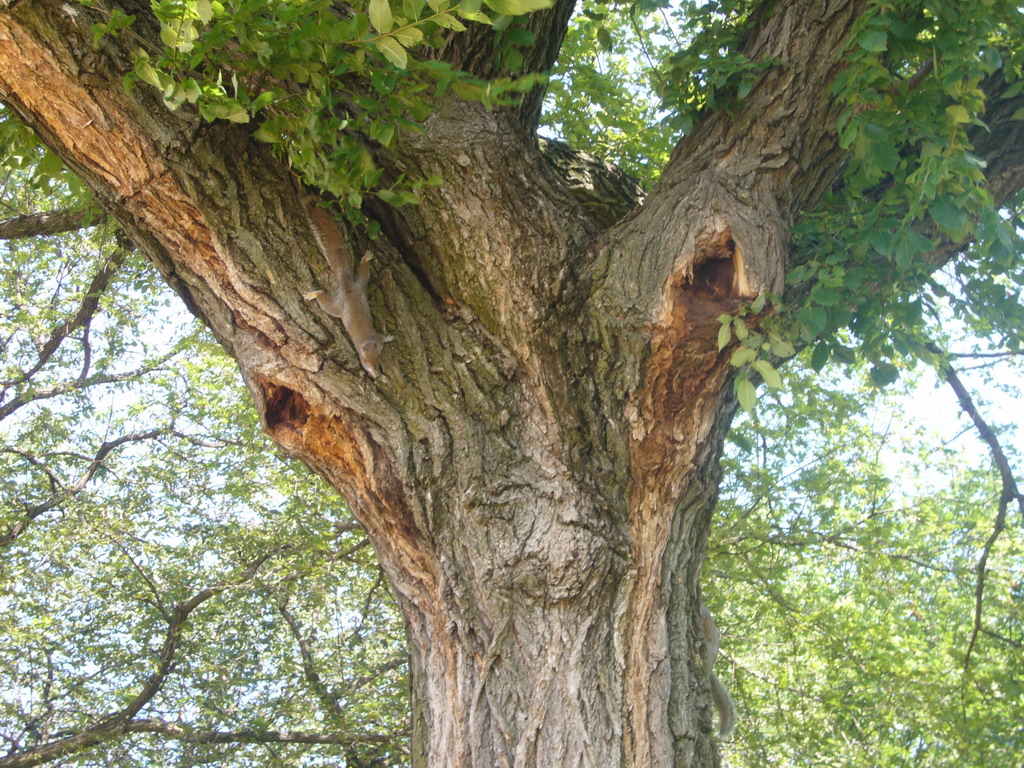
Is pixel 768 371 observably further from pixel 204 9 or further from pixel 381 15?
Result: pixel 204 9

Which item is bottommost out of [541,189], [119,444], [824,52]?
[541,189]

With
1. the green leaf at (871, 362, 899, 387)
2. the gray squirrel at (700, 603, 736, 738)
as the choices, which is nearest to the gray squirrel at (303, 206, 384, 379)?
the gray squirrel at (700, 603, 736, 738)

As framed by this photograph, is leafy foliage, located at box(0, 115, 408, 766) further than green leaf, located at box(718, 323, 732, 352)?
Yes

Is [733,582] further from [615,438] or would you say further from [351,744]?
[615,438]

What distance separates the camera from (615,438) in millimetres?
2549

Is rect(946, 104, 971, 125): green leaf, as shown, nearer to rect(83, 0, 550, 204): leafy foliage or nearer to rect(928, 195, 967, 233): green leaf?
rect(928, 195, 967, 233): green leaf

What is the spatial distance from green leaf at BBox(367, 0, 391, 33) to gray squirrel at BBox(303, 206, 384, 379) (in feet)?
2.47

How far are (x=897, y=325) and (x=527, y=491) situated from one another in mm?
1465

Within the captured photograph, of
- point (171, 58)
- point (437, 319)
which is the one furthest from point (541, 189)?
point (171, 58)

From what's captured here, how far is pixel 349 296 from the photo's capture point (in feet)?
7.91

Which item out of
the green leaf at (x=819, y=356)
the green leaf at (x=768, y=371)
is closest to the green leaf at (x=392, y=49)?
the green leaf at (x=768, y=371)

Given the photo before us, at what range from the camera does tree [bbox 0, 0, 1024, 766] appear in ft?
7.37

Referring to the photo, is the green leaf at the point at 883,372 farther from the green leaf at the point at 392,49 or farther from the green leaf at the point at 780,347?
the green leaf at the point at 392,49

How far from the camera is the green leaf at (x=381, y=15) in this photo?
68.4 inches
